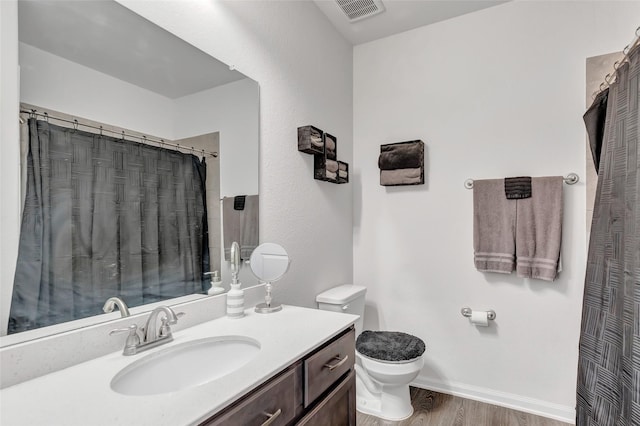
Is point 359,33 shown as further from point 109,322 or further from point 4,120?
point 109,322

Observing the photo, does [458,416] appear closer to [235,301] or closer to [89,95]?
[235,301]

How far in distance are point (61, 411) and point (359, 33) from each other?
8.92 feet

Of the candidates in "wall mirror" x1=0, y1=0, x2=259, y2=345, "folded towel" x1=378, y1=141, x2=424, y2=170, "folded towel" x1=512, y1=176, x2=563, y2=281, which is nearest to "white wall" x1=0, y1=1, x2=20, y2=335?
"wall mirror" x1=0, y1=0, x2=259, y2=345

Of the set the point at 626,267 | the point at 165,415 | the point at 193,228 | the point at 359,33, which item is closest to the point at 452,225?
the point at 626,267

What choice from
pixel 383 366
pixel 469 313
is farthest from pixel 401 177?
pixel 383 366

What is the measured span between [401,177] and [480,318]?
3.61 feet

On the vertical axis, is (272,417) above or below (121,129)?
below

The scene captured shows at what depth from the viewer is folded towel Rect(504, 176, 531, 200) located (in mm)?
2090

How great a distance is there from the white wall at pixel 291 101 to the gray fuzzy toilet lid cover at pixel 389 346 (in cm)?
43

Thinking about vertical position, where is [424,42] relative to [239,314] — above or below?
above

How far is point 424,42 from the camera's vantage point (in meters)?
2.49

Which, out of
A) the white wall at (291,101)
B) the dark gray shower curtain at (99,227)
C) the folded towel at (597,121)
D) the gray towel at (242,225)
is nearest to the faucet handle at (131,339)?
the dark gray shower curtain at (99,227)

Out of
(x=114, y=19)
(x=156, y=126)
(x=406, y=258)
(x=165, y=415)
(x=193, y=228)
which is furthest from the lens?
(x=406, y=258)

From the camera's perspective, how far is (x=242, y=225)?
1.60 metres
